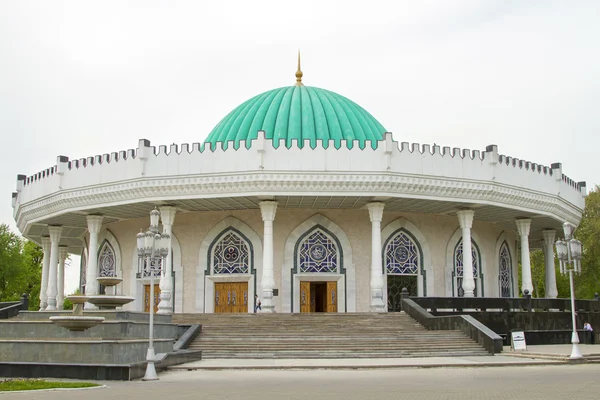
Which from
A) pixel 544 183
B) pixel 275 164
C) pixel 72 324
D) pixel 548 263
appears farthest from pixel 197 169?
pixel 548 263

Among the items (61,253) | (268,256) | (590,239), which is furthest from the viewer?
(590,239)

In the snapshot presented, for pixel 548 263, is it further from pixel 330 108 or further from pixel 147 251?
pixel 147 251

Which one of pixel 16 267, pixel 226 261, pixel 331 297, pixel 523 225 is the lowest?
pixel 331 297

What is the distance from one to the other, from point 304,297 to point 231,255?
131 inches

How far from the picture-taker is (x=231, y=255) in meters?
28.1

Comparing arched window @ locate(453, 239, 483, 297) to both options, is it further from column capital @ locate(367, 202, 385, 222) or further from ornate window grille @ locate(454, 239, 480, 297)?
column capital @ locate(367, 202, 385, 222)

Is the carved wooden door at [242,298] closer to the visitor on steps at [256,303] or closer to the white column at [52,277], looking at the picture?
the visitor on steps at [256,303]

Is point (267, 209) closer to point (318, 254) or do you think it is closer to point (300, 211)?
point (300, 211)

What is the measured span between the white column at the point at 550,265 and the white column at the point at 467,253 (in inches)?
301

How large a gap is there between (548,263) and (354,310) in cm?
1163

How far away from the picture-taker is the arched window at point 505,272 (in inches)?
1267

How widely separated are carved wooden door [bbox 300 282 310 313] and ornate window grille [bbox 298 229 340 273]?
2.06 ft

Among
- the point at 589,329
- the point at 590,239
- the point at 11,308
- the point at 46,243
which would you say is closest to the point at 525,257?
the point at 589,329

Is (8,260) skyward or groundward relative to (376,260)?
skyward
